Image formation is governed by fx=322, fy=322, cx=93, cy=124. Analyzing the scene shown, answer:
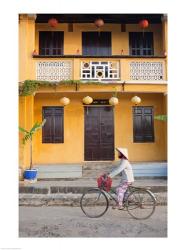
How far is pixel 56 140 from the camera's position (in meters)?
12.4

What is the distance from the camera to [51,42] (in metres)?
12.8

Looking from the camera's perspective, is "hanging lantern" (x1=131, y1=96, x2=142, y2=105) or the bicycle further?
"hanging lantern" (x1=131, y1=96, x2=142, y2=105)

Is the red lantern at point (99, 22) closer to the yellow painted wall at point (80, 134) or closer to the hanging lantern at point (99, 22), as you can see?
the hanging lantern at point (99, 22)

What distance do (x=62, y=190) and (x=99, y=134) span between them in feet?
11.8

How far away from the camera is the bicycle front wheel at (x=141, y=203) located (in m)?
6.80

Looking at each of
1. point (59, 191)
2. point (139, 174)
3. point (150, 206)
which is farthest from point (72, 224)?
point (139, 174)

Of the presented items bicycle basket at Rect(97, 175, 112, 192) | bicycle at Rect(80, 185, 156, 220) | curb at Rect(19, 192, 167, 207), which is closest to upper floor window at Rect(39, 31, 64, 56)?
curb at Rect(19, 192, 167, 207)

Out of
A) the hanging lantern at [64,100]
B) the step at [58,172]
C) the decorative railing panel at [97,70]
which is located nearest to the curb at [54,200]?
the step at [58,172]

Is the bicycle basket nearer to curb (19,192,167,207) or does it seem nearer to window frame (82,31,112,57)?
curb (19,192,167,207)

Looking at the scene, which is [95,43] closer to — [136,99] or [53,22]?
[53,22]

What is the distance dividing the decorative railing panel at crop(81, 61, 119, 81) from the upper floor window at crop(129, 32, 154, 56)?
1806mm

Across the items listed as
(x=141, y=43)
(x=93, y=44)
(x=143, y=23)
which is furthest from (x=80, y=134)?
(x=143, y=23)

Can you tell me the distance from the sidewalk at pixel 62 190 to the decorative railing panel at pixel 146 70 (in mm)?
3635

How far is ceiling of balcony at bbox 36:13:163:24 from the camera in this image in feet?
39.6
